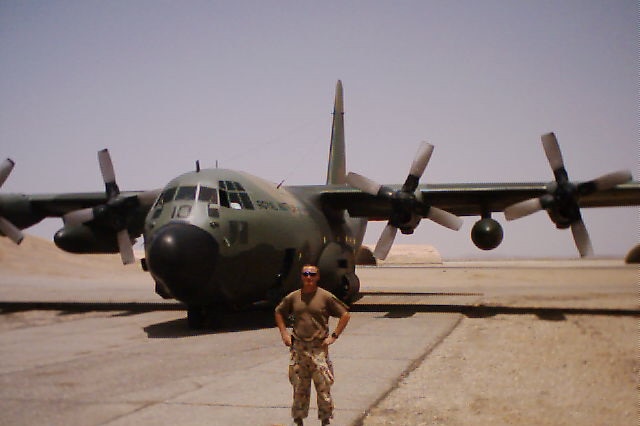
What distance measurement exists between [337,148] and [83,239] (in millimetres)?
13768

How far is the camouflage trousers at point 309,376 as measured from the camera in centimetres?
606

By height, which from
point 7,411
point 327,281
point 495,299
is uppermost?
point 7,411

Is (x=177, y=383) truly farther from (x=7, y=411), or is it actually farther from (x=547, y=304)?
(x=547, y=304)

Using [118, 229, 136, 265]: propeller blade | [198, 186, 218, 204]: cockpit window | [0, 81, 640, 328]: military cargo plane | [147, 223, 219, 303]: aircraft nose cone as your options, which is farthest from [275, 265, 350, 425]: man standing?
[118, 229, 136, 265]: propeller blade

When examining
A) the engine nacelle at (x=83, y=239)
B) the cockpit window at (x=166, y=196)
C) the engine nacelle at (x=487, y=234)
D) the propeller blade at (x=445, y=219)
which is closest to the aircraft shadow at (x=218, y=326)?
the cockpit window at (x=166, y=196)

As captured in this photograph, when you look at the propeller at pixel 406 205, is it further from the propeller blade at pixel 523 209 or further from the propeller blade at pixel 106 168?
the propeller blade at pixel 106 168

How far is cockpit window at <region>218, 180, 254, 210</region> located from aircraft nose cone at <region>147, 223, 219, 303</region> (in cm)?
154

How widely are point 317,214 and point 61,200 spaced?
1142 centimetres

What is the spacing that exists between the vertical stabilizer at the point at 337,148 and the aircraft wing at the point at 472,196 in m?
5.70

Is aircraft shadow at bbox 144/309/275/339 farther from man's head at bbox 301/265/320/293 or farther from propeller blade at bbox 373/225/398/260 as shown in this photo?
man's head at bbox 301/265/320/293

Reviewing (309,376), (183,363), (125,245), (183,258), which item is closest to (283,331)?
(309,376)

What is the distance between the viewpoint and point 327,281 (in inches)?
802

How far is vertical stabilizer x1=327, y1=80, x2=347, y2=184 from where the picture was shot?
30.0m

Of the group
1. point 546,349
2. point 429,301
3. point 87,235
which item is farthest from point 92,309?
point 546,349
